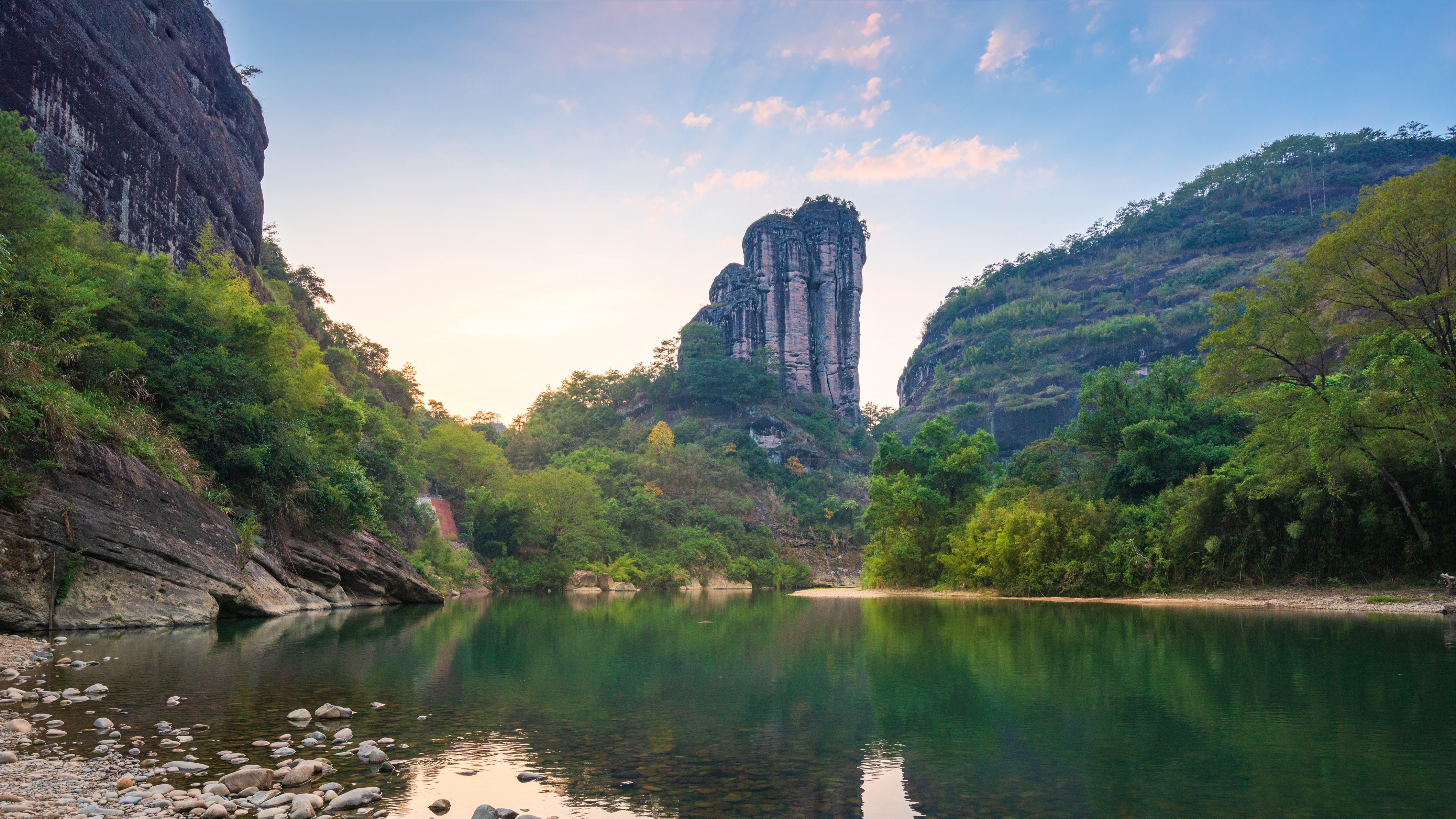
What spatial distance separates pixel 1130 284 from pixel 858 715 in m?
112

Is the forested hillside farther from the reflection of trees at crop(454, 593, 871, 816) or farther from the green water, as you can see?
the reflection of trees at crop(454, 593, 871, 816)

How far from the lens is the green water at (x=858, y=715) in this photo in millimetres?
5102

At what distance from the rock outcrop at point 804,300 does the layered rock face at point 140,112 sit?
6534 centimetres

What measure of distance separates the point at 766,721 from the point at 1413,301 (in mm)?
20603

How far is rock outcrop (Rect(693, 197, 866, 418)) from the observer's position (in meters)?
98.1

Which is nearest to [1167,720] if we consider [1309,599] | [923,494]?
[1309,599]

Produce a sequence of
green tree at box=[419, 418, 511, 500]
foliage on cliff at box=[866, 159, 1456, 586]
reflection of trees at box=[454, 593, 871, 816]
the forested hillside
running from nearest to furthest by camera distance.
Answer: reflection of trees at box=[454, 593, 871, 816] → the forested hillside → foliage on cliff at box=[866, 159, 1456, 586] → green tree at box=[419, 418, 511, 500]

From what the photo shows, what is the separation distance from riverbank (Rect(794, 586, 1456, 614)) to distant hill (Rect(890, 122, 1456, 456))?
6378cm

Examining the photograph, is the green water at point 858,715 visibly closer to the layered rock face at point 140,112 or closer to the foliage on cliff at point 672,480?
the layered rock face at point 140,112

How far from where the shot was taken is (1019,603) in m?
28.2

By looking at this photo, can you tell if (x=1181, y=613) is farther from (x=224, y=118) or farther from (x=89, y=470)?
(x=224, y=118)

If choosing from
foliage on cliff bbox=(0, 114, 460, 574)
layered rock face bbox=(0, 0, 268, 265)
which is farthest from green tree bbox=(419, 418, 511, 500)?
foliage on cliff bbox=(0, 114, 460, 574)

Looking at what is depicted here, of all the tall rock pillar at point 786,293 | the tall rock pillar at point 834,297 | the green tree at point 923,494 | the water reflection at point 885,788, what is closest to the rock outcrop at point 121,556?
the water reflection at point 885,788

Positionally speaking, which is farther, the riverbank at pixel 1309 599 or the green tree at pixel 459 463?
the green tree at pixel 459 463
